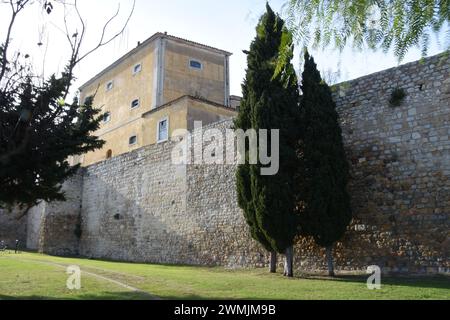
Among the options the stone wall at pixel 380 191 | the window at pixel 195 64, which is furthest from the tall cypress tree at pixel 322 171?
the window at pixel 195 64

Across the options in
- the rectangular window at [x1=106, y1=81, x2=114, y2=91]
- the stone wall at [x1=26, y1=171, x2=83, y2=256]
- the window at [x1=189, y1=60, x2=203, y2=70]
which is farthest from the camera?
the rectangular window at [x1=106, y1=81, x2=114, y2=91]

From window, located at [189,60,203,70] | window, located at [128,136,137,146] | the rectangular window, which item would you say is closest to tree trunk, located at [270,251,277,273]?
window, located at [128,136,137,146]

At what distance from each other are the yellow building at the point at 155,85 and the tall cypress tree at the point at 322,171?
11792 millimetres

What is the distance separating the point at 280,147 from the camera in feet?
36.1

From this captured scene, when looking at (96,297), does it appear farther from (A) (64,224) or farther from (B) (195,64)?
(B) (195,64)

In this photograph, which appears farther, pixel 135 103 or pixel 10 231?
pixel 10 231

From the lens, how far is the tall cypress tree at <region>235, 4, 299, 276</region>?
1080 cm

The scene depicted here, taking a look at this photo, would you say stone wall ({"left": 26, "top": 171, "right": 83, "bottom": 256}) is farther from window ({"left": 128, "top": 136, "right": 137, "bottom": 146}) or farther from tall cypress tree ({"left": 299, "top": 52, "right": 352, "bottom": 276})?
tall cypress tree ({"left": 299, "top": 52, "right": 352, "bottom": 276})

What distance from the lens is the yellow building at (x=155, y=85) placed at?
25.2 m

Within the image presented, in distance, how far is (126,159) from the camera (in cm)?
1995

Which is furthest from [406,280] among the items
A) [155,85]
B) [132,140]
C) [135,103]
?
[135,103]

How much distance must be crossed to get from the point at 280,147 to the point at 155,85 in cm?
1576

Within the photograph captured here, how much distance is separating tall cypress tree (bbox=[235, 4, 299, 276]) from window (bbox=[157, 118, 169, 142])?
10792 millimetres

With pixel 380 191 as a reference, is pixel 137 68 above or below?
above
